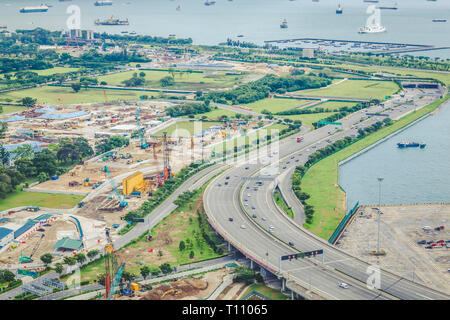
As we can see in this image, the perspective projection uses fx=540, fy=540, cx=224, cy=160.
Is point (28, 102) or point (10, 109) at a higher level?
point (28, 102)

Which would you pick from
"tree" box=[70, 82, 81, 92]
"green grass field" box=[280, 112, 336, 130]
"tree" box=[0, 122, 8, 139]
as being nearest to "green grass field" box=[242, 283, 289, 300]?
"green grass field" box=[280, 112, 336, 130]

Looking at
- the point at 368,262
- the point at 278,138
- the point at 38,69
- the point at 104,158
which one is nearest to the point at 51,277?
the point at 368,262

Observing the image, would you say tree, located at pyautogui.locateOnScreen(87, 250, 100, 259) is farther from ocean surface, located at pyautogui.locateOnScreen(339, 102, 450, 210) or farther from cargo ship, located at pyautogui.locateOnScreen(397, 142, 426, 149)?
cargo ship, located at pyautogui.locateOnScreen(397, 142, 426, 149)

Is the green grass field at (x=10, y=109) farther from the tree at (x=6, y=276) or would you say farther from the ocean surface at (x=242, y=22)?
the ocean surface at (x=242, y=22)

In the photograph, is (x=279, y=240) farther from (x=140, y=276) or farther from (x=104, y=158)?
(x=104, y=158)

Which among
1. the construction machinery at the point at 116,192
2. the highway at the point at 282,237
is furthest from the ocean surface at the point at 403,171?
the construction machinery at the point at 116,192

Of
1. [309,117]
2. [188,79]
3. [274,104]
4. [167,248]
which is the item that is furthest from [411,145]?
[188,79]

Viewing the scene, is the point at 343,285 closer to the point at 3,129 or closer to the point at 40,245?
the point at 40,245
